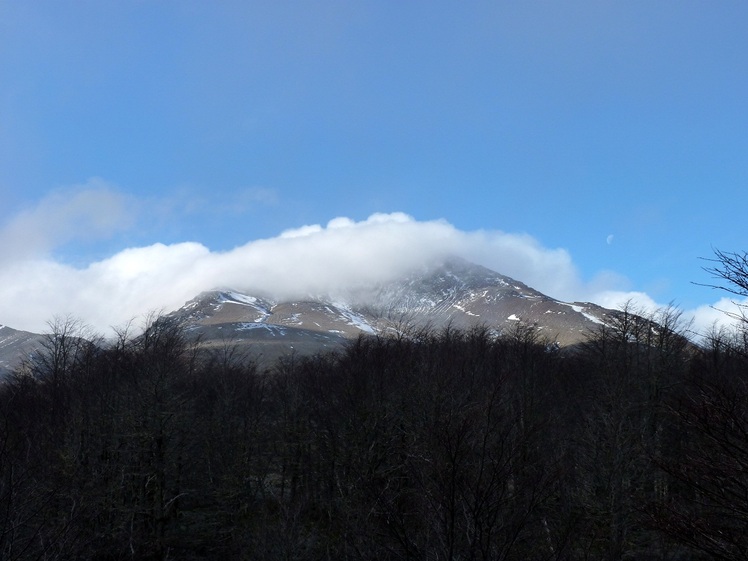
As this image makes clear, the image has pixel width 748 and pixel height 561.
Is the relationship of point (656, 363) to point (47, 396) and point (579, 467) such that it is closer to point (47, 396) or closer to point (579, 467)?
point (579, 467)

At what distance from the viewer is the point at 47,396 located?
128ft

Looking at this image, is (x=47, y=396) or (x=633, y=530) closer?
(x=633, y=530)

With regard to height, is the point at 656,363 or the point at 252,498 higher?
the point at 656,363

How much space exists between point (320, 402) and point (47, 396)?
68.2 feet

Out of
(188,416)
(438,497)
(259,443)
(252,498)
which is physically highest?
(438,497)

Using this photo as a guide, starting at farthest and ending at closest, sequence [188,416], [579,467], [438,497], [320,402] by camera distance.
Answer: [320,402]
[188,416]
[579,467]
[438,497]

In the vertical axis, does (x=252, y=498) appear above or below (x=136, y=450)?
below

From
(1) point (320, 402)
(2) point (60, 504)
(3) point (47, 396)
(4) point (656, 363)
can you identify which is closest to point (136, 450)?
(2) point (60, 504)

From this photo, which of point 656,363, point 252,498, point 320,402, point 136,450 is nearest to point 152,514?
point 136,450

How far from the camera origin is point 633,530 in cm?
2478

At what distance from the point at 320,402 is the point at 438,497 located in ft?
104

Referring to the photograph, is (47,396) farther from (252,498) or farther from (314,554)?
(314,554)

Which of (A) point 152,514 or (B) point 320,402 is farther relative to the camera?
(B) point 320,402

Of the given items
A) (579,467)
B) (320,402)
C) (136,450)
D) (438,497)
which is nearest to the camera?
(438,497)
